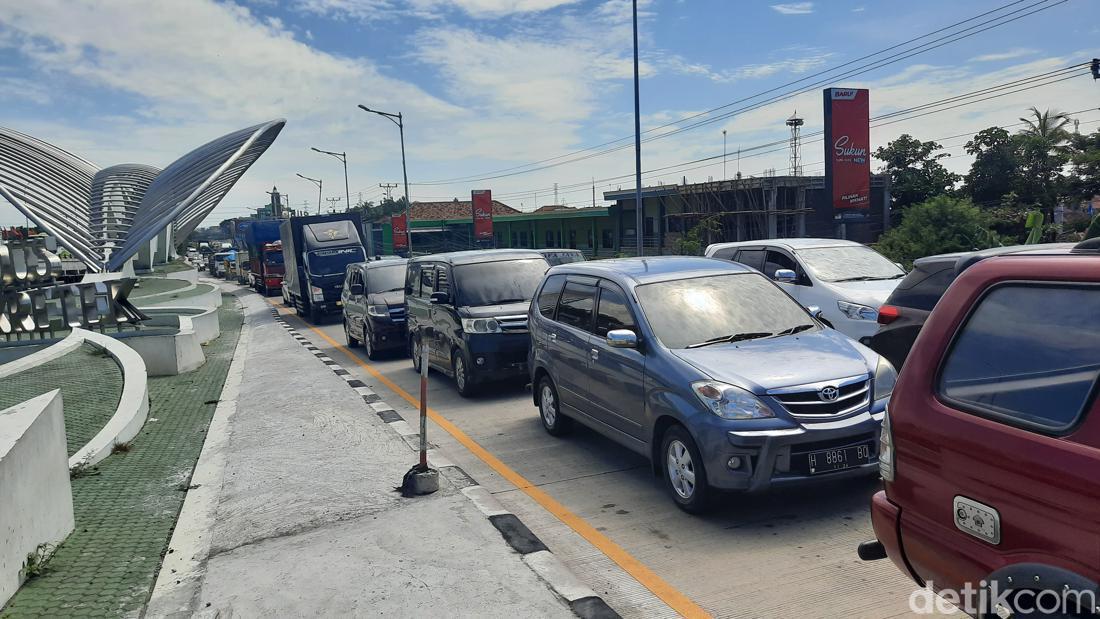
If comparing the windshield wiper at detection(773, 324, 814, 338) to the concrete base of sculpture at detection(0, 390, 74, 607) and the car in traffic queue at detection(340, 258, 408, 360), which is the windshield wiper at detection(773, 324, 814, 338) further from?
the car in traffic queue at detection(340, 258, 408, 360)

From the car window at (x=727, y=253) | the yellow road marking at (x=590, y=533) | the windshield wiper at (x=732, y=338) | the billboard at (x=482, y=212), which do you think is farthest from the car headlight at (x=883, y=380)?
the billboard at (x=482, y=212)

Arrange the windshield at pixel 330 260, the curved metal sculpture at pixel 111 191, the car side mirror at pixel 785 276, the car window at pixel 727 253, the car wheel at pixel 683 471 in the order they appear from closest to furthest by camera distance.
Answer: the car wheel at pixel 683 471 < the car side mirror at pixel 785 276 < the car window at pixel 727 253 < the windshield at pixel 330 260 < the curved metal sculpture at pixel 111 191

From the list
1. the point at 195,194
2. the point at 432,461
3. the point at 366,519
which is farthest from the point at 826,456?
the point at 195,194

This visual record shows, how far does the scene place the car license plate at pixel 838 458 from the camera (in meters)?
5.20

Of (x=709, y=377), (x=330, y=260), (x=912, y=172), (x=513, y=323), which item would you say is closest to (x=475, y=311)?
(x=513, y=323)

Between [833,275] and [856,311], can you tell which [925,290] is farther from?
[833,275]

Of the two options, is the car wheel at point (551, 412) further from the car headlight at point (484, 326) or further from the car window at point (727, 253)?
the car window at point (727, 253)

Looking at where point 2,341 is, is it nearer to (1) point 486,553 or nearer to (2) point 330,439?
(2) point 330,439

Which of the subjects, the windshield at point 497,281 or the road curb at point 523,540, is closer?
the road curb at point 523,540

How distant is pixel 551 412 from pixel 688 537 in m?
2.96

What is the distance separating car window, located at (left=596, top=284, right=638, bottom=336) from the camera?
6523 millimetres

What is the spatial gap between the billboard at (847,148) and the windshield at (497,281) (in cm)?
2437

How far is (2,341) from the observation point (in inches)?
554

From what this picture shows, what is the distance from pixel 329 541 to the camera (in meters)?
5.36
